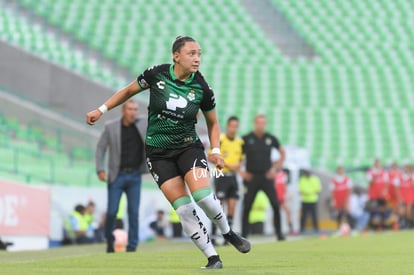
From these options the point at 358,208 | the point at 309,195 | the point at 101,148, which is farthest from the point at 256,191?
the point at 358,208

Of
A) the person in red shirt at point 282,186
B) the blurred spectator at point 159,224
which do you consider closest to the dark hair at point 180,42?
the blurred spectator at point 159,224

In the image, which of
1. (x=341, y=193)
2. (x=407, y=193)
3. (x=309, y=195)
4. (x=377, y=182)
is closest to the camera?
(x=309, y=195)

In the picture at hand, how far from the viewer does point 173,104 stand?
9.74 meters

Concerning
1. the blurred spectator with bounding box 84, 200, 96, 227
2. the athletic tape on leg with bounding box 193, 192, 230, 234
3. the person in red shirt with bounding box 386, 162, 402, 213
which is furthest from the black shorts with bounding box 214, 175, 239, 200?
the person in red shirt with bounding box 386, 162, 402, 213

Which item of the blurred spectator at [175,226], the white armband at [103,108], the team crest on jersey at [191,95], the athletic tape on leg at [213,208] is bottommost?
the athletic tape on leg at [213,208]

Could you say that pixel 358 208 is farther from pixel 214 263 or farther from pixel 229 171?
pixel 214 263

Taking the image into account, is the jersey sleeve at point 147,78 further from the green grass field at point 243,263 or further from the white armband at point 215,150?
the green grass field at point 243,263

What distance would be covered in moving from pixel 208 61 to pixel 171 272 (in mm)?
25191

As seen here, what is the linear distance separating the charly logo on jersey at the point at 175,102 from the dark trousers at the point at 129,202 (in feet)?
18.7

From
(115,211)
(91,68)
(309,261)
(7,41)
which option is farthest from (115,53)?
(309,261)

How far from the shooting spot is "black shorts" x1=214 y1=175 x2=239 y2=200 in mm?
18609

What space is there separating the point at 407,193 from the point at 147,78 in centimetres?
2118

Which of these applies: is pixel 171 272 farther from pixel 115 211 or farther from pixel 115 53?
pixel 115 53

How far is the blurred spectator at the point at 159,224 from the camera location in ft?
76.5
